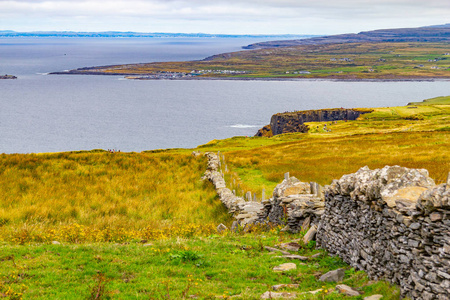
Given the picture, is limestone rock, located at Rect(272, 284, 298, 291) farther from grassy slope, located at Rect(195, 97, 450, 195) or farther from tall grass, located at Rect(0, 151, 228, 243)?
grassy slope, located at Rect(195, 97, 450, 195)

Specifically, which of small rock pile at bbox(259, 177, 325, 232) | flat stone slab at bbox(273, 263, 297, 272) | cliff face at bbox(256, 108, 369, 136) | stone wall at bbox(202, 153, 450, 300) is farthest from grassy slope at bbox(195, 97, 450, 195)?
cliff face at bbox(256, 108, 369, 136)

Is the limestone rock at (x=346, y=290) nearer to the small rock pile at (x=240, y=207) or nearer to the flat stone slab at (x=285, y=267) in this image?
the flat stone slab at (x=285, y=267)

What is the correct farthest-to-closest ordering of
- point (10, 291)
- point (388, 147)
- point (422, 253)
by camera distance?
point (388, 147)
point (10, 291)
point (422, 253)

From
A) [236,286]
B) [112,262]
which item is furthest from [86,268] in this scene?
[236,286]

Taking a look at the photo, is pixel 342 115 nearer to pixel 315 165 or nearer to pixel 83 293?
pixel 315 165

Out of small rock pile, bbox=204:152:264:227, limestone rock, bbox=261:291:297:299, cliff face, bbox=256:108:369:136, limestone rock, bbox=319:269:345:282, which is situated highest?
limestone rock, bbox=261:291:297:299

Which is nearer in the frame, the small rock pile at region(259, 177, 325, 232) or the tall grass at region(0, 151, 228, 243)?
the small rock pile at region(259, 177, 325, 232)

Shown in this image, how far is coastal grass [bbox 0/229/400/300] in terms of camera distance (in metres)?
8.91

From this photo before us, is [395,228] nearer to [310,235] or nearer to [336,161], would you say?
[310,235]

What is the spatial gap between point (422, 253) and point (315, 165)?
2648cm

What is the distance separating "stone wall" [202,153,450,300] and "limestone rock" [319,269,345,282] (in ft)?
1.87

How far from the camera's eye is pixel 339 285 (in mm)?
9242

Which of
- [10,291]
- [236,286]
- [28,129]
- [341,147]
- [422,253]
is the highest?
[422,253]

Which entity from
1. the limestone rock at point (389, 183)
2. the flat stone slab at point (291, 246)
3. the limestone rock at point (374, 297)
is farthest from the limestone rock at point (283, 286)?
the flat stone slab at point (291, 246)
